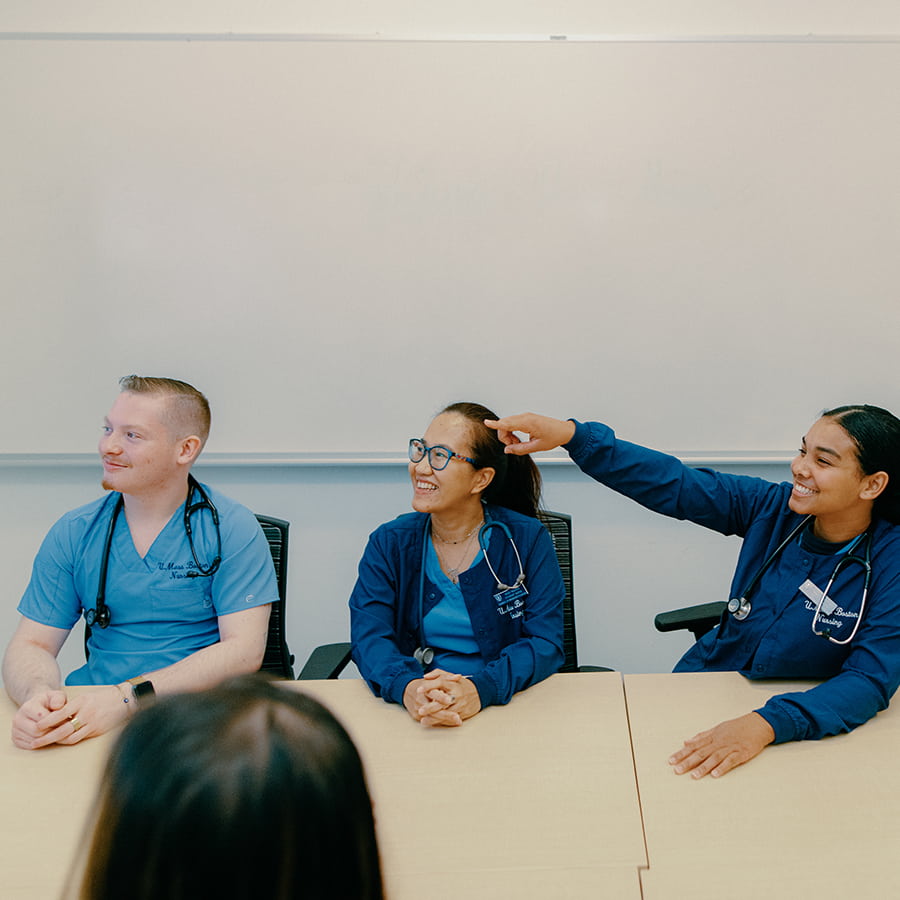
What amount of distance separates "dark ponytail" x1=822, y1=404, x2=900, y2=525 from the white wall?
0.98m

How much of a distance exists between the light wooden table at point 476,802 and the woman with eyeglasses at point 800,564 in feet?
0.62

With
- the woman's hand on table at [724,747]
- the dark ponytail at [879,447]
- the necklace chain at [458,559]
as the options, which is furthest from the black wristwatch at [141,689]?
the dark ponytail at [879,447]

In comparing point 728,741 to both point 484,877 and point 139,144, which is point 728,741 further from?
point 139,144

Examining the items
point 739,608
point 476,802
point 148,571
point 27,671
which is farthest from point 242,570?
point 739,608

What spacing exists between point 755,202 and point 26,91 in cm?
236

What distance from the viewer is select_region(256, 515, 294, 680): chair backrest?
221 centimetres

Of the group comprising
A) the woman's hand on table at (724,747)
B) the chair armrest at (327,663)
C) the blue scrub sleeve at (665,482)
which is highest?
the blue scrub sleeve at (665,482)

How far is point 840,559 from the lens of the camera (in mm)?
1820

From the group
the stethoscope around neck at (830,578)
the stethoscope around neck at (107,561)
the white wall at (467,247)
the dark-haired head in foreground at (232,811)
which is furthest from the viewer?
the white wall at (467,247)

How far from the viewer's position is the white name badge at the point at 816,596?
1797 mm

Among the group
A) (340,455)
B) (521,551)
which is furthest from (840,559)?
(340,455)

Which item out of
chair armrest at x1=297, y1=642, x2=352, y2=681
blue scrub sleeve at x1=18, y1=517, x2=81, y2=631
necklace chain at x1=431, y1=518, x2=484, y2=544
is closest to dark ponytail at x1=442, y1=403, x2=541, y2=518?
necklace chain at x1=431, y1=518, x2=484, y2=544

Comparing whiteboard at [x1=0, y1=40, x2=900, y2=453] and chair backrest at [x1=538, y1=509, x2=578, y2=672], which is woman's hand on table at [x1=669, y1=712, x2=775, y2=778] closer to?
chair backrest at [x1=538, y1=509, x2=578, y2=672]

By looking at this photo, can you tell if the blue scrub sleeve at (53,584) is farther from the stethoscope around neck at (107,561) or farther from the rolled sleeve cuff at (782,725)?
the rolled sleeve cuff at (782,725)
